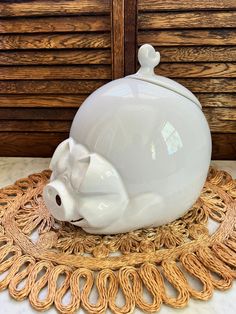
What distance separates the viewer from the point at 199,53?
0.90m

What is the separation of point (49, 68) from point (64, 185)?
0.43m

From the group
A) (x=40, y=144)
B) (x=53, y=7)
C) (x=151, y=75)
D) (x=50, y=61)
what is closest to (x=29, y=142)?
(x=40, y=144)

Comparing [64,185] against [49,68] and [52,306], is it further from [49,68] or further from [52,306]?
[49,68]

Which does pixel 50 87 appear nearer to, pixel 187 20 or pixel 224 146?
pixel 187 20

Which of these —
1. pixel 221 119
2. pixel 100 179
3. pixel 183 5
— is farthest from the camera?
pixel 221 119

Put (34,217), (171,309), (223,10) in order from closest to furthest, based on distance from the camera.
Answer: (171,309), (34,217), (223,10)

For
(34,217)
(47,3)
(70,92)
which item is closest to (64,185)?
(34,217)

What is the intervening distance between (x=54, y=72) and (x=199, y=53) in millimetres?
376

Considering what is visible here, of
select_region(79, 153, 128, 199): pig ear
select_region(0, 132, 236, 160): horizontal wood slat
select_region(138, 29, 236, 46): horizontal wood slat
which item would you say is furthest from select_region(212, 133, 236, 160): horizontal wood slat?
select_region(79, 153, 128, 199): pig ear

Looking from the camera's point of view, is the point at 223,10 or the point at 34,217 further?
the point at 223,10

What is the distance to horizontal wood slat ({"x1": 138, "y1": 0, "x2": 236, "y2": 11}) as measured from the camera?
0.85 m

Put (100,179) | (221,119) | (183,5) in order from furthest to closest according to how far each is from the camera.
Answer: (221,119)
(183,5)
(100,179)

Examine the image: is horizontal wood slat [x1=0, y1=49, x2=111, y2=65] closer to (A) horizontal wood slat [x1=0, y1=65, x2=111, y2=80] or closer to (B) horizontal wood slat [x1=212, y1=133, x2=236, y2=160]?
(A) horizontal wood slat [x1=0, y1=65, x2=111, y2=80]

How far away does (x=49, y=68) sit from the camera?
95cm
